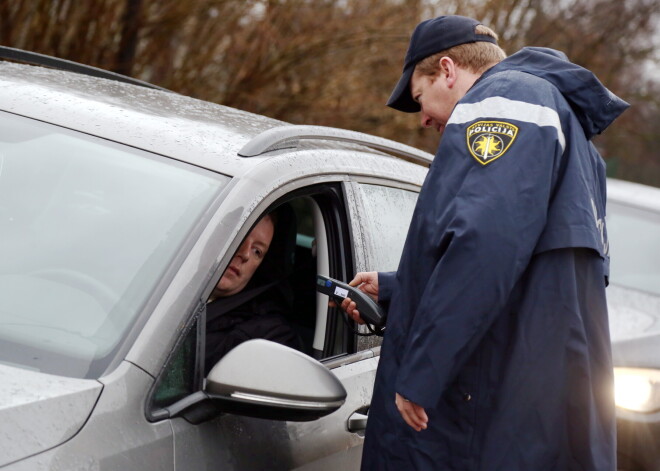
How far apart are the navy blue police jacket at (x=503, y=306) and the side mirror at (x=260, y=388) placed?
0.78 feet

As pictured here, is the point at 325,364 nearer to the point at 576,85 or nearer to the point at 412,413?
the point at 412,413

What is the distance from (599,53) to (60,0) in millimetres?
10176

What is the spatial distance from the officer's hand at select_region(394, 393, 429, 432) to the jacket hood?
820mm

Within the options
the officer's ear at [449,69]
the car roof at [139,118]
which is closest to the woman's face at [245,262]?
the car roof at [139,118]

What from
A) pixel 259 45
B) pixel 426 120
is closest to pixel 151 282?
pixel 426 120

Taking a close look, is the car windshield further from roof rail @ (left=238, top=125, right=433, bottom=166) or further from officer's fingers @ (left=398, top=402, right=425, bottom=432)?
officer's fingers @ (left=398, top=402, right=425, bottom=432)

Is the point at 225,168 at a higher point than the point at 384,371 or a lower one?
higher

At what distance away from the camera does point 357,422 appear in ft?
8.21

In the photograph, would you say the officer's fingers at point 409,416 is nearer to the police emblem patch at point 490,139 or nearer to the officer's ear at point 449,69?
the police emblem patch at point 490,139

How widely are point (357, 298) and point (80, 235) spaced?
709 millimetres

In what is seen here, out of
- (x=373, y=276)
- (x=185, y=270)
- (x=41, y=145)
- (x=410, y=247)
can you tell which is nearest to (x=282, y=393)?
(x=185, y=270)

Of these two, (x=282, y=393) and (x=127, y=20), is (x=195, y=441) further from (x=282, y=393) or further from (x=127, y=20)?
(x=127, y=20)

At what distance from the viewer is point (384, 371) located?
228 cm

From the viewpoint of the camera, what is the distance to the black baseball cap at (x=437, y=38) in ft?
8.51
